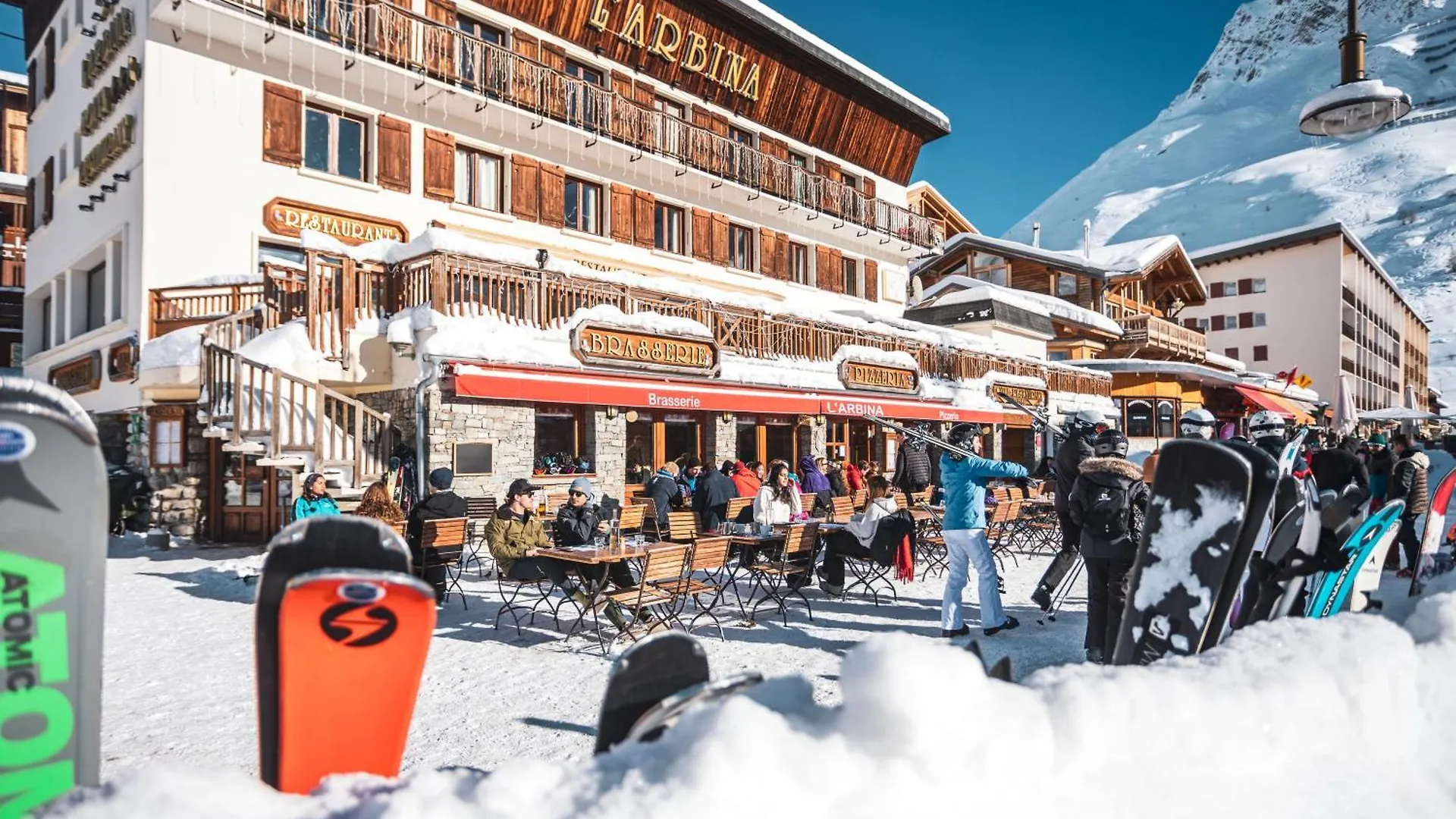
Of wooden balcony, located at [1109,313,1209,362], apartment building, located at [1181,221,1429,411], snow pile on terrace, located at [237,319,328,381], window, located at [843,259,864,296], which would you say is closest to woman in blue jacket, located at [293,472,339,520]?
snow pile on terrace, located at [237,319,328,381]

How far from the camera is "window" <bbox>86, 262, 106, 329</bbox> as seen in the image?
51.3ft

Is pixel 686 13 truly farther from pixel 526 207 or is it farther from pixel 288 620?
pixel 288 620

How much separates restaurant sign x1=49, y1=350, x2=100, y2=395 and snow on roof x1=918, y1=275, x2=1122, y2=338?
840 inches

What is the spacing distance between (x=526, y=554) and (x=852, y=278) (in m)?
18.4

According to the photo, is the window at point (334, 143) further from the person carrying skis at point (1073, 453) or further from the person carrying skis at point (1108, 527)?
the person carrying skis at point (1108, 527)

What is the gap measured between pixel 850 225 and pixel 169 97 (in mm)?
15402

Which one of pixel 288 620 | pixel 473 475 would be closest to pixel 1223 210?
pixel 473 475

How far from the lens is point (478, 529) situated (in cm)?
1173

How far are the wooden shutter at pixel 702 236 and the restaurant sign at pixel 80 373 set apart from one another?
444 inches

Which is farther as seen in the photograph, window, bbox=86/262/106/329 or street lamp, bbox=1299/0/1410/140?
window, bbox=86/262/106/329

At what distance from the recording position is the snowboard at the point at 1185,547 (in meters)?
3.04

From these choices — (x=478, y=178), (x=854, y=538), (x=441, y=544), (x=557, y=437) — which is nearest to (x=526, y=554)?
(x=441, y=544)

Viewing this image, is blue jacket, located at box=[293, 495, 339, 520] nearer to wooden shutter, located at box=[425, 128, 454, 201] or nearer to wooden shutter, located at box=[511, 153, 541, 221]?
wooden shutter, located at box=[425, 128, 454, 201]

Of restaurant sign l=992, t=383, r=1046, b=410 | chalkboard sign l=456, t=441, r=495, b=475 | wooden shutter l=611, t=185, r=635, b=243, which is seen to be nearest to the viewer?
chalkboard sign l=456, t=441, r=495, b=475
